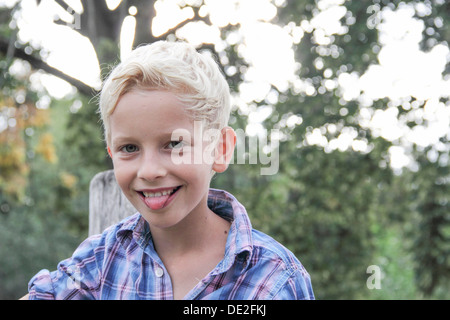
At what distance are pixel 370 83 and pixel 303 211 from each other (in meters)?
2.25

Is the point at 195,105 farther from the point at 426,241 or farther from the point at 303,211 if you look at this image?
the point at 426,241

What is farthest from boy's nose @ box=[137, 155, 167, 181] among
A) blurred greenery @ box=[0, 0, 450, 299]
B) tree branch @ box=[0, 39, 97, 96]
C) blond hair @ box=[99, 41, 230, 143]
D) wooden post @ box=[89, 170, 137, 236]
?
tree branch @ box=[0, 39, 97, 96]

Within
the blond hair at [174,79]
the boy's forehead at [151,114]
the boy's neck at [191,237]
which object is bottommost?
the boy's neck at [191,237]

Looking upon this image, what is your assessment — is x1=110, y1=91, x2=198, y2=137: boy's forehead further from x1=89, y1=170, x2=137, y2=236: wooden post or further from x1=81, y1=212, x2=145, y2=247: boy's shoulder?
x1=89, y1=170, x2=137, y2=236: wooden post

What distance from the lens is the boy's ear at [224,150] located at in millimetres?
1689

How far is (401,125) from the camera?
5.76 meters

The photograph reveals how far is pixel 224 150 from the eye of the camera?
1.72m

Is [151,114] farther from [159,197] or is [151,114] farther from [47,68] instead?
[47,68]

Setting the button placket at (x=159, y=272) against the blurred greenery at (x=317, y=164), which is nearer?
the button placket at (x=159, y=272)

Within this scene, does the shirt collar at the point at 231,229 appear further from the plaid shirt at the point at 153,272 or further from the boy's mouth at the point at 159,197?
the boy's mouth at the point at 159,197

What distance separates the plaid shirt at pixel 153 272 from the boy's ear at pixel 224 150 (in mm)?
194

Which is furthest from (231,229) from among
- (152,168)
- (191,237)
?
(152,168)

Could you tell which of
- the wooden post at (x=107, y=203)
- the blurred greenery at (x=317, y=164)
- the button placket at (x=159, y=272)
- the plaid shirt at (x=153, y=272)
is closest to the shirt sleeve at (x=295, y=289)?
the plaid shirt at (x=153, y=272)
